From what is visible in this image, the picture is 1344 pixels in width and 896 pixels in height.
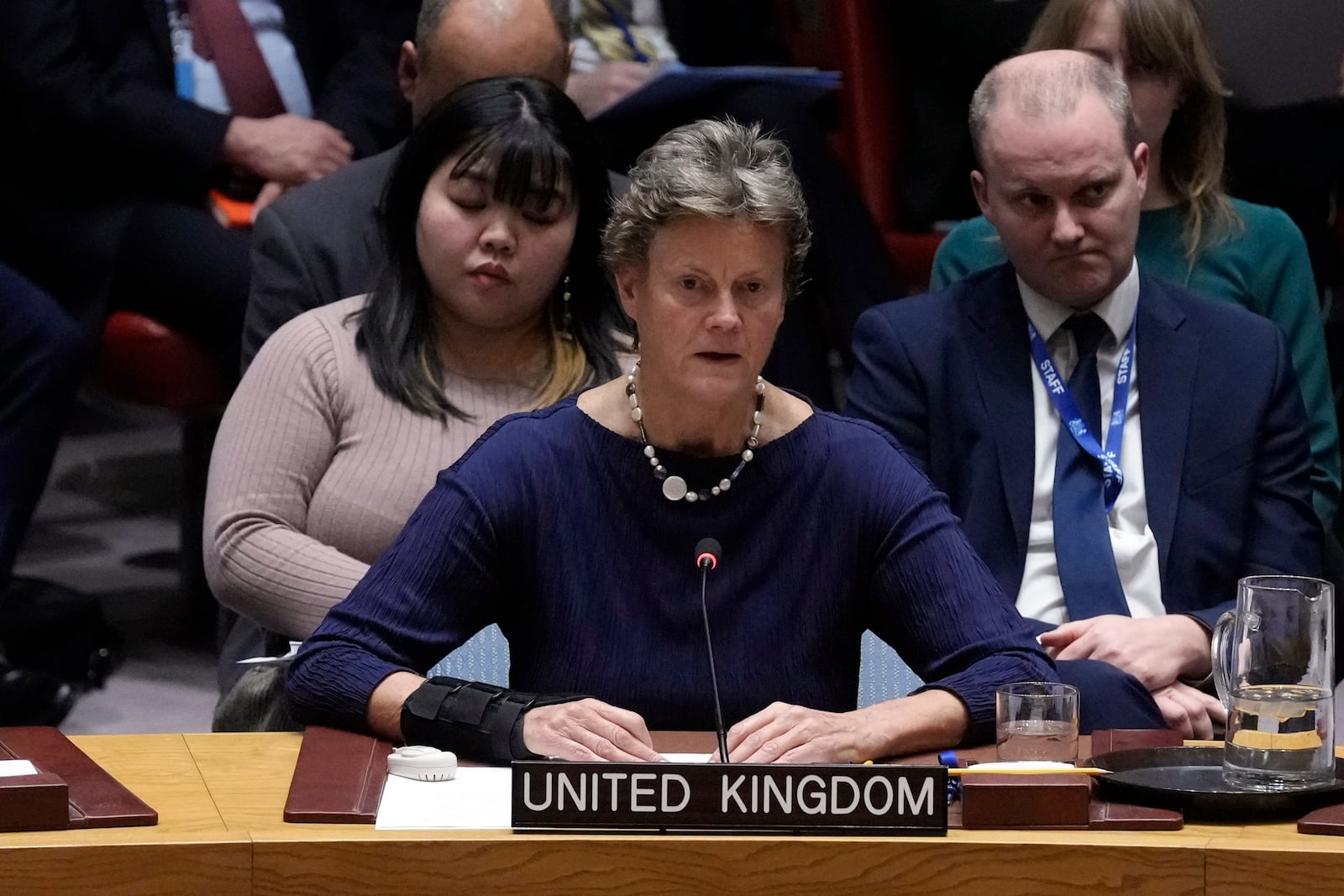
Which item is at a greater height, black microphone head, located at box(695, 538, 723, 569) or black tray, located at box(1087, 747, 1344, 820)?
black microphone head, located at box(695, 538, 723, 569)

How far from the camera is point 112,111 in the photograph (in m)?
3.94

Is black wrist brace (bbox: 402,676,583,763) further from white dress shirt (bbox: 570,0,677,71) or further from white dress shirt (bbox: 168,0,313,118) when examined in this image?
white dress shirt (bbox: 168,0,313,118)

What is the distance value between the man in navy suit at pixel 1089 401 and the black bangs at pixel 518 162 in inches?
20.3

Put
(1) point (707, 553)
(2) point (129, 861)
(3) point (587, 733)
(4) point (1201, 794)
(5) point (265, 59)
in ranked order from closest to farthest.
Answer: (2) point (129, 861) < (4) point (1201, 794) < (3) point (587, 733) < (1) point (707, 553) < (5) point (265, 59)

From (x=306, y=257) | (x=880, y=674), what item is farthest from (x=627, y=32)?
(x=880, y=674)

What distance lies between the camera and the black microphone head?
6.82 ft

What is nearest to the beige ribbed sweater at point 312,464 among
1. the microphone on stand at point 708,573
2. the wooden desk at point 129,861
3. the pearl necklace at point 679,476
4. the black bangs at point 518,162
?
the black bangs at point 518,162

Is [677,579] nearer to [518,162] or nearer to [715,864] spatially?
[715,864]

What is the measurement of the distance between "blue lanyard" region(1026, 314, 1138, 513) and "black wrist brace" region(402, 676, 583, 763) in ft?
3.45

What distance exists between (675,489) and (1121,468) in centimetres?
84

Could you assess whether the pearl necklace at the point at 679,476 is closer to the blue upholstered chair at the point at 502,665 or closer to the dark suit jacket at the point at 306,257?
the blue upholstered chair at the point at 502,665

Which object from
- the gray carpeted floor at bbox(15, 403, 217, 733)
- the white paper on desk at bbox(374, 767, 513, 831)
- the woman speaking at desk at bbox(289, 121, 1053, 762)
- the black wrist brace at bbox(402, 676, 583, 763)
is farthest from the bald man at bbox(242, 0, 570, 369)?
the white paper on desk at bbox(374, 767, 513, 831)

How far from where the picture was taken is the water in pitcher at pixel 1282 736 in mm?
1793

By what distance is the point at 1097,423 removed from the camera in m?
2.81
